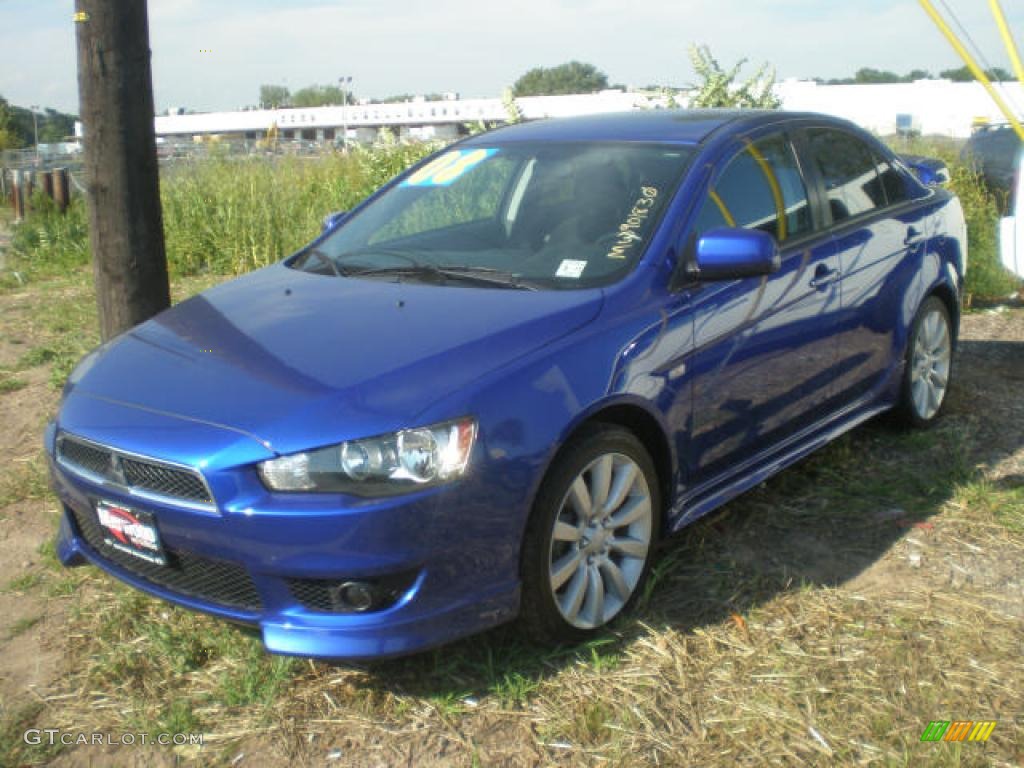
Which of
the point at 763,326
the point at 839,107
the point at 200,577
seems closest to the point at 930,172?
the point at 763,326

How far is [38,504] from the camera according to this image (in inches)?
181

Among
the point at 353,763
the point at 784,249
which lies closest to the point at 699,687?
the point at 353,763

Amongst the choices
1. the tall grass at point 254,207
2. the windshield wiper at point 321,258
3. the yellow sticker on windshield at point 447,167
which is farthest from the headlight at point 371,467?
the tall grass at point 254,207

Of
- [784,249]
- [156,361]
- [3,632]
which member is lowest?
[3,632]

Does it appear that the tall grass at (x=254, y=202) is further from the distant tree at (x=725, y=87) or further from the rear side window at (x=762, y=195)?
the rear side window at (x=762, y=195)

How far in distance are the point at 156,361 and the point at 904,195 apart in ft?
11.9

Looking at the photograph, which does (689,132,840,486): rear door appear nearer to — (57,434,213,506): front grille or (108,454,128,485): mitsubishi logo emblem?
(57,434,213,506): front grille

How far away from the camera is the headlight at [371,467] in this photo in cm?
268

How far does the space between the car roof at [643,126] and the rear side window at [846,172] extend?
14 cm

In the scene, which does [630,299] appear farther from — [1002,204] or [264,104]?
[264,104]


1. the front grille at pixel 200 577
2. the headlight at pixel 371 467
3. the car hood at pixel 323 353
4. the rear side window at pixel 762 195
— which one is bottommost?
the front grille at pixel 200 577

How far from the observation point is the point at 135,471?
2908 millimetres

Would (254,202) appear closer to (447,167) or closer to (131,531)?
(447,167)

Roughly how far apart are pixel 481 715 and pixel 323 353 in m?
1.15
